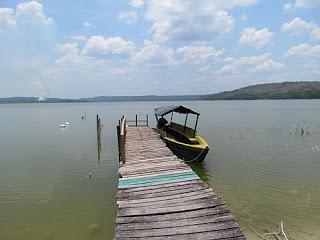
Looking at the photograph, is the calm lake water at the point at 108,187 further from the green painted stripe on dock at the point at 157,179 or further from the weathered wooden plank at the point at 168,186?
the weathered wooden plank at the point at 168,186

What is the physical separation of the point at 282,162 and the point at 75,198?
15203mm

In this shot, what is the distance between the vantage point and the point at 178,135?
2655cm

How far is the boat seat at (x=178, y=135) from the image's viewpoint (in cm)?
2475

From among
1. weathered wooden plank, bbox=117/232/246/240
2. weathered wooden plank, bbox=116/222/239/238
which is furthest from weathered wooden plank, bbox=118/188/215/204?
weathered wooden plank, bbox=117/232/246/240

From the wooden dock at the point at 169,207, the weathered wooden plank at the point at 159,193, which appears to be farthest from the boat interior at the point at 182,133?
the weathered wooden plank at the point at 159,193

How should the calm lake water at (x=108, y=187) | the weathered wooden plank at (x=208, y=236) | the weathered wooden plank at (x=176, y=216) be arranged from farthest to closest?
the calm lake water at (x=108, y=187) < the weathered wooden plank at (x=176, y=216) < the weathered wooden plank at (x=208, y=236)

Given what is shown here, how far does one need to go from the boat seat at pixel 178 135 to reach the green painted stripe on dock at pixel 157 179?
11919 millimetres

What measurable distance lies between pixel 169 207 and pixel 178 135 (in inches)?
702

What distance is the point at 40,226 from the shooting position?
1305 centimetres

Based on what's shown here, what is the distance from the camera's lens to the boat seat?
81.2 feet

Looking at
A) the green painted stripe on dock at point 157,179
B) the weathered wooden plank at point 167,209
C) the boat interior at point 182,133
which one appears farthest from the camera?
the boat interior at point 182,133

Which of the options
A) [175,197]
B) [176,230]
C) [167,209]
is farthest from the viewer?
[175,197]

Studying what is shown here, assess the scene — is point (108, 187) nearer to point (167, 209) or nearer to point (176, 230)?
point (167, 209)

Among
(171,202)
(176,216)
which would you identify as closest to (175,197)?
(171,202)
